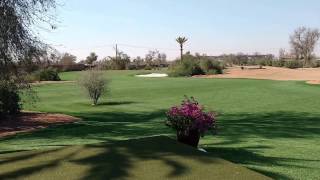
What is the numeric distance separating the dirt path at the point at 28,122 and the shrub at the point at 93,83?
7.11 metres

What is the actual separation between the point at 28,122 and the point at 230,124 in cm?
845

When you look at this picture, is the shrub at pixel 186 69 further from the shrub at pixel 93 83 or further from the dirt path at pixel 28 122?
the dirt path at pixel 28 122

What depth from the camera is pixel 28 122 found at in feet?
75.0

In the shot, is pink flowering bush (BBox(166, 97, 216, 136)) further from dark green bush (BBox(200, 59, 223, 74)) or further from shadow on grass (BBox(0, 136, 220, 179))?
dark green bush (BBox(200, 59, 223, 74))

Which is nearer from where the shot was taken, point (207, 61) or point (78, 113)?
point (78, 113)

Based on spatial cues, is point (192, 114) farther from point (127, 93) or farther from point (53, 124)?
point (127, 93)

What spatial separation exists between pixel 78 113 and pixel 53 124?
6549 millimetres

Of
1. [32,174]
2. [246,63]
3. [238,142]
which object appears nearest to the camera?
[32,174]

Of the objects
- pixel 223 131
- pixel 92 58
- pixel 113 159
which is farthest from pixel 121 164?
pixel 92 58

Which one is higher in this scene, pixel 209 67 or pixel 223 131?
pixel 209 67

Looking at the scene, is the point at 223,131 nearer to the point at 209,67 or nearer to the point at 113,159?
the point at 113,159

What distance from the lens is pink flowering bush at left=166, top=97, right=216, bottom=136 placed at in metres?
11.0

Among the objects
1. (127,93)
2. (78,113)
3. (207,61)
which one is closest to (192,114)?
(78,113)

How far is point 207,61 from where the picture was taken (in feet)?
247
